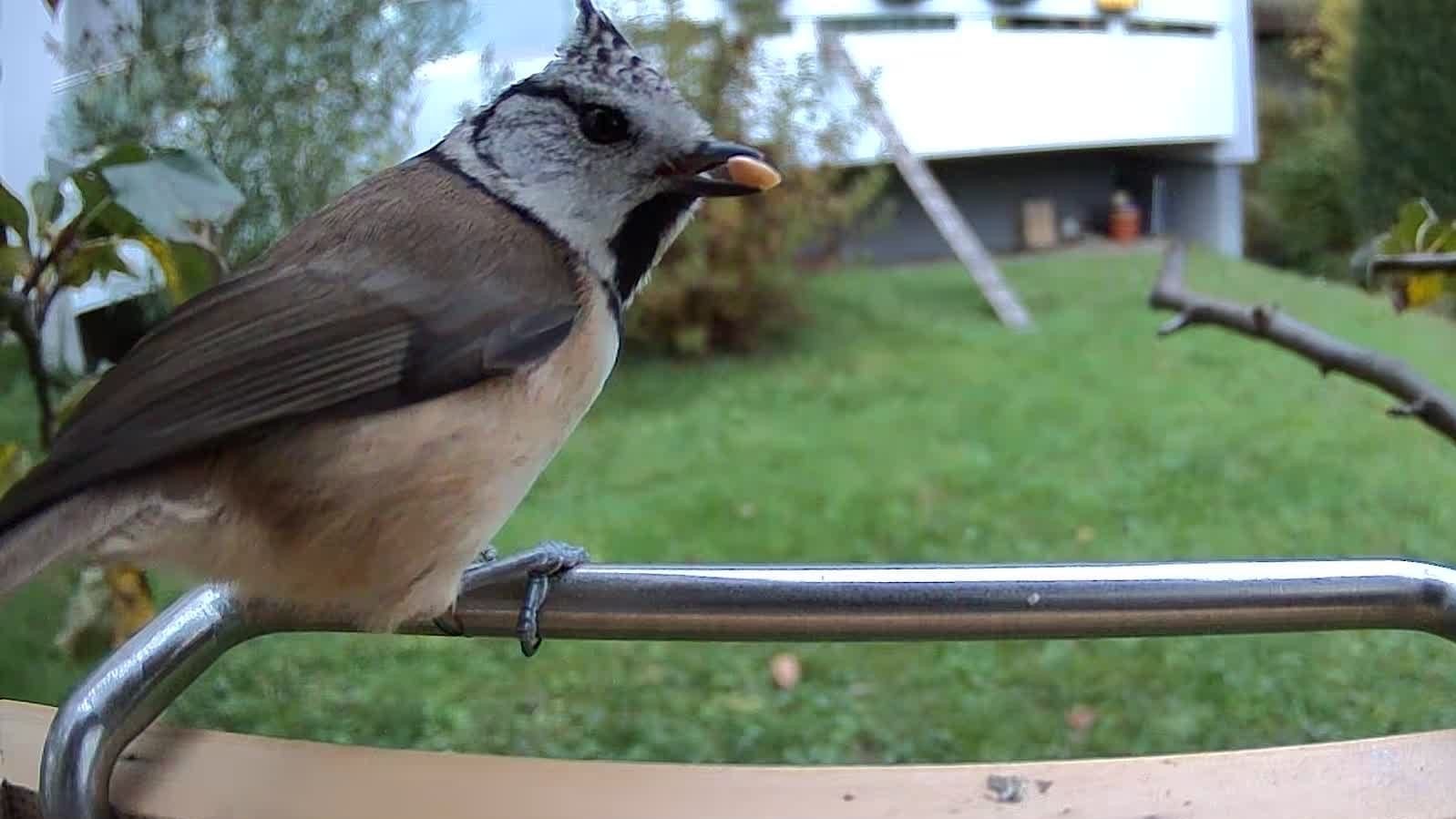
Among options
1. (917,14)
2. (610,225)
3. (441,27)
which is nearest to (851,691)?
(441,27)

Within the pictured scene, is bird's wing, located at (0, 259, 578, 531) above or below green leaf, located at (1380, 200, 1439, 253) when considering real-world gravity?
above

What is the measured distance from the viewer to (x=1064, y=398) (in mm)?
2828

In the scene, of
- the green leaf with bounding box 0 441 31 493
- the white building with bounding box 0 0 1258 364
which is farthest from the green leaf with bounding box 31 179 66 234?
the white building with bounding box 0 0 1258 364

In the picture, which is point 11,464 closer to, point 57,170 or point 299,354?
point 57,170

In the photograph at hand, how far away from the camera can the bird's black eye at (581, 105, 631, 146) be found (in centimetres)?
63

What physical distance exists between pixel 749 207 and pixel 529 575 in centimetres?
278

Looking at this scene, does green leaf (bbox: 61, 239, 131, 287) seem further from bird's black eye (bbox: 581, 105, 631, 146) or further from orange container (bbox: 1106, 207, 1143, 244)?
orange container (bbox: 1106, 207, 1143, 244)

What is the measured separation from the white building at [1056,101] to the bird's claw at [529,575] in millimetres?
2207

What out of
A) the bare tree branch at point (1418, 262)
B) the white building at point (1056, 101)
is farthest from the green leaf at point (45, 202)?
the white building at point (1056, 101)

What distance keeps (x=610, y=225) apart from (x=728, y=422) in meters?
2.17

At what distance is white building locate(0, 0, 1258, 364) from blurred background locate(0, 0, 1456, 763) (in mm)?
13

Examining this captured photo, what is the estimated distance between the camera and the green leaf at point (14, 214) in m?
0.79

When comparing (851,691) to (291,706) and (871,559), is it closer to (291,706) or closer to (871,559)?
(871,559)

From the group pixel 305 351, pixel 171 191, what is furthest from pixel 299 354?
pixel 171 191
